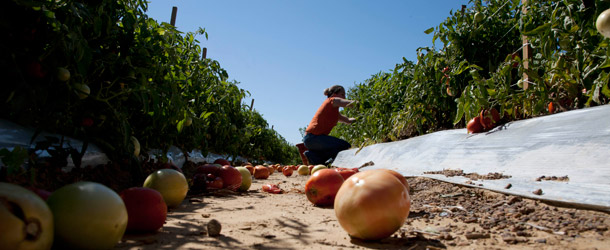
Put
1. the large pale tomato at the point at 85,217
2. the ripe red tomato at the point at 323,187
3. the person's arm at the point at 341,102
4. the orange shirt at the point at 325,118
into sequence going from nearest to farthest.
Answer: the large pale tomato at the point at 85,217 → the ripe red tomato at the point at 323,187 → the person's arm at the point at 341,102 → the orange shirt at the point at 325,118

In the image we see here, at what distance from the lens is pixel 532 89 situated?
352 centimetres

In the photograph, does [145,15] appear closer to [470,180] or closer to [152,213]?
[152,213]

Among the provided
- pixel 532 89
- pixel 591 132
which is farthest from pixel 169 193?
pixel 532 89

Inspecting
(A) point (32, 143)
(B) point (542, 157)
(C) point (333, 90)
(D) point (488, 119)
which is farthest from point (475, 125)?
(C) point (333, 90)

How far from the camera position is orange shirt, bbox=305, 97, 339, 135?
749 cm

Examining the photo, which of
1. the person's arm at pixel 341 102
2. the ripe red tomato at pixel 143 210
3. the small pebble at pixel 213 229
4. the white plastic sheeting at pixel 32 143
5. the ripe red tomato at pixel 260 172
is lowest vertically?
the ripe red tomato at pixel 260 172

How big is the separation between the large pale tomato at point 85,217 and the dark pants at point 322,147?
656 centimetres

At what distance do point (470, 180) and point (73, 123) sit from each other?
2.84 m

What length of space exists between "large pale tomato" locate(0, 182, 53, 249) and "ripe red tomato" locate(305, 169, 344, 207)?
5.63ft

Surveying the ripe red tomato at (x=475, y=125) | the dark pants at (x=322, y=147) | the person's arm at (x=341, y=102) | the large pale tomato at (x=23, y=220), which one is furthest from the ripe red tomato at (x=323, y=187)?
the dark pants at (x=322, y=147)

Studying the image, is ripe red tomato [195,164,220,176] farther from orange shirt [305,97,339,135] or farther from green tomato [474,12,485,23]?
orange shirt [305,97,339,135]

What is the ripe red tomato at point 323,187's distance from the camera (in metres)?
2.55

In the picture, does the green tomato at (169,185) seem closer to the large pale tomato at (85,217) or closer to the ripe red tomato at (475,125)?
the large pale tomato at (85,217)

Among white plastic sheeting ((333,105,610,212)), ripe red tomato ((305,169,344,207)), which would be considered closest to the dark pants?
white plastic sheeting ((333,105,610,212))
